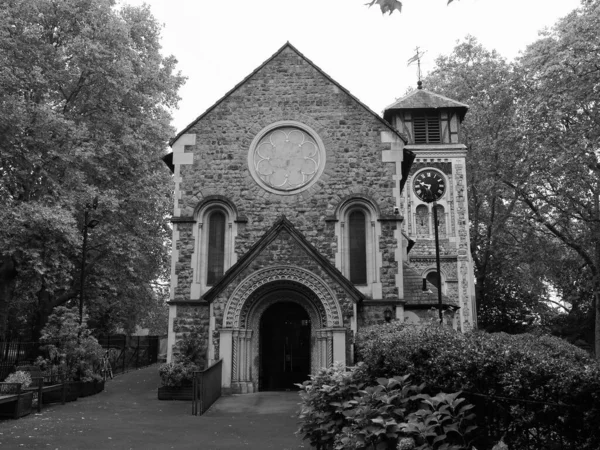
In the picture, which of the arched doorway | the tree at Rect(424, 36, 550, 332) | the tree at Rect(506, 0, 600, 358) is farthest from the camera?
the tree at Rect(424, 36, 550, 332)

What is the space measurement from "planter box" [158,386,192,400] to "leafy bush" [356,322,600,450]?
396 inches

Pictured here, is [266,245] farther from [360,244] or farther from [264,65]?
[264,65]

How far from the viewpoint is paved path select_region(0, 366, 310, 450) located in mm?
10070

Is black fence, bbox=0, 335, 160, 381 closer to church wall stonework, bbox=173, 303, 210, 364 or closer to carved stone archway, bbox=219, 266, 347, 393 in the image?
church wall stonework, bbox=173, 303, 210, 364

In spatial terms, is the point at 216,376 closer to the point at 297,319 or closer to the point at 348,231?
the point at 297,319

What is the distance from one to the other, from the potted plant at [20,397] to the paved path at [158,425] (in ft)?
0.79

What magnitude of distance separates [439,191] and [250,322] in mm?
18475

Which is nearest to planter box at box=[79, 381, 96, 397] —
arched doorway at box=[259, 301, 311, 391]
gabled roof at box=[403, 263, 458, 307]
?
arched doorway at box=[259, 301, 311, 391]

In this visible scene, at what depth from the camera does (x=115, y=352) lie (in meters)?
26.3

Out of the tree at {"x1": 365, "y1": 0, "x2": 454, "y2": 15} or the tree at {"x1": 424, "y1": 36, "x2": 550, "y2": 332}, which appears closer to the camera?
the tree at {"x1": 365, "y1": 0, "x2": 454, "y2": 15}

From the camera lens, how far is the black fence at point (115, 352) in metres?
17.9

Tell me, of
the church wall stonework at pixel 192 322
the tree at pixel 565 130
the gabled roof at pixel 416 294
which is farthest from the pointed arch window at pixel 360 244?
the tree at pixel 565 130

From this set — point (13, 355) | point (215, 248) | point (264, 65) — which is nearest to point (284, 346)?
point (215, 248)

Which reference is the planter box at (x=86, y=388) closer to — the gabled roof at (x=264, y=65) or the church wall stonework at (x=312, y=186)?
the church wall stonework at (x=312, y=186)
